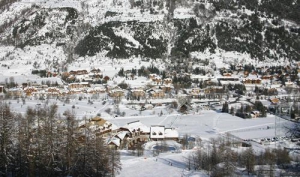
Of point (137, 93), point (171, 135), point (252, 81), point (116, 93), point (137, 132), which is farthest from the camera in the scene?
point (252, 81)

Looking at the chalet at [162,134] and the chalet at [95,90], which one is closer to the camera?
the chalet at [162,134]

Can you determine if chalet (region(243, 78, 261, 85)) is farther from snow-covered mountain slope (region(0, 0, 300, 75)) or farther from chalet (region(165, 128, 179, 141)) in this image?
chalet (region(165, 128, 179, 141))

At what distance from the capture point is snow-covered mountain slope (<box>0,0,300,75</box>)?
3573 inches

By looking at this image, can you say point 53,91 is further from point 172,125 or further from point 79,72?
point 172,125

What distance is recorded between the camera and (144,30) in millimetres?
97062

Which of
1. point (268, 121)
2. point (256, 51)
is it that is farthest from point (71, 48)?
→ point (268, 121)

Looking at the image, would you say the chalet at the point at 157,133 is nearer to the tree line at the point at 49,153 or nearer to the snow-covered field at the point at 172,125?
the snow-covered field at the point at 172,125

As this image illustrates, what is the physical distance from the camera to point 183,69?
263 feet

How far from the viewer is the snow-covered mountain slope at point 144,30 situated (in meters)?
90.8

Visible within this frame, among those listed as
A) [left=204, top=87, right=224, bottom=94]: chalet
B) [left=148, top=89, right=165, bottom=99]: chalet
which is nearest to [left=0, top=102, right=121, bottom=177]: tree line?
[left=148, top=89, right=165, bottom=99]: chalet

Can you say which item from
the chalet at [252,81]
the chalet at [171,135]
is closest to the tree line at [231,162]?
the chalet at [171,135]

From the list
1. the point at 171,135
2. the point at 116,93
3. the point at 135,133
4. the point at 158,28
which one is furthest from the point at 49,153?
the point at 158,28

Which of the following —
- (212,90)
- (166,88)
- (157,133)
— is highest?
(166,88)

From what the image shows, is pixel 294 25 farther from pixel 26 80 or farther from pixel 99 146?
pixel 99 146
